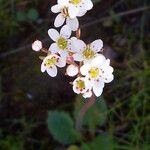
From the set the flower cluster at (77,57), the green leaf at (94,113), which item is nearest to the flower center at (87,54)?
the flower cluster at (77,57)

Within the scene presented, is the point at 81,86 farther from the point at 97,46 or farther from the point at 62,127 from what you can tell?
the point at 62,127

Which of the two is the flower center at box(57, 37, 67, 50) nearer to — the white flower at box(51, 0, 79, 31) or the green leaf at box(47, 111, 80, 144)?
the white flower at box(51, 0, 79, 31)

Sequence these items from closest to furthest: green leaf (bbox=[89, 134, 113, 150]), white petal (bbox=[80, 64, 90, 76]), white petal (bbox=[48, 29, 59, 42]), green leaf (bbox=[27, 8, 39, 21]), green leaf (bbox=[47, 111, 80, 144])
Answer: white petal (bbox=[80, 64, 90, 76]) < white petal (bbox=[48, 29, 59, 42]) < green leaf (bbox=[89, 134, 113, 150]) < green leaf (bbox=[47, 111, 80, 144]) < green leaf (bbox=[27, 8, 39, 21])

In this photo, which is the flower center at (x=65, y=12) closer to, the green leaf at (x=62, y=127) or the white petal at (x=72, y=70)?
the white petal at (x=72, y=70)

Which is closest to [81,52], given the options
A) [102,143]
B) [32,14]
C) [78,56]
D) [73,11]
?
[78,56]

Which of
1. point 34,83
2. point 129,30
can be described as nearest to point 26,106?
point 34,83

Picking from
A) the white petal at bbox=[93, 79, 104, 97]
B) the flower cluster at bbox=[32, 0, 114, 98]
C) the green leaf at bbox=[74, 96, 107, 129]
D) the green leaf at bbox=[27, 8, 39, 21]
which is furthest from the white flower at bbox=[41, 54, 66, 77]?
the green leaf at bbox=[27, 8, 39, 21]
